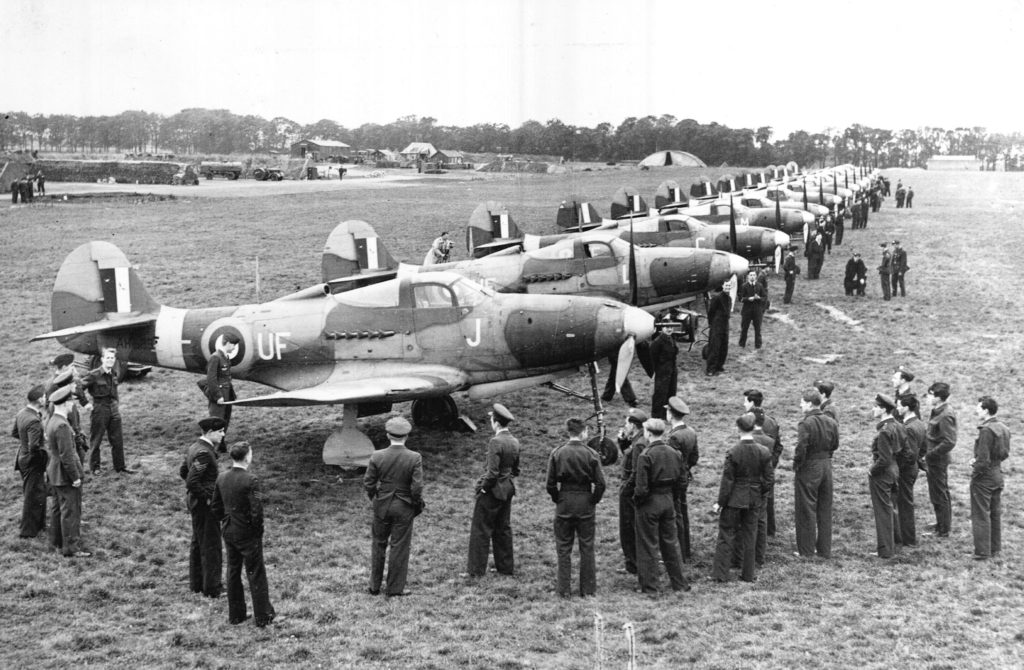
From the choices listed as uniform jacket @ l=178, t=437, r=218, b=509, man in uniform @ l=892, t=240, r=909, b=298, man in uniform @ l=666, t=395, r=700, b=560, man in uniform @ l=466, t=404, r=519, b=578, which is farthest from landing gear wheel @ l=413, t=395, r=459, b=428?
man in uniform @ l=892, t=240, r=909, b=298

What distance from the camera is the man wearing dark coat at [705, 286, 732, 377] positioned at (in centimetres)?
1650

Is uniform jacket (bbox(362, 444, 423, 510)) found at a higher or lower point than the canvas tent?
lower

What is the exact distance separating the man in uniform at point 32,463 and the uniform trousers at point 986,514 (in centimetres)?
956

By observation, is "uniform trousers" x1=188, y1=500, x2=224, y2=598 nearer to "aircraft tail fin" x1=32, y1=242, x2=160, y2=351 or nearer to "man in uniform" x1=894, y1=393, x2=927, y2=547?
"aircraft tail fin" x1=32, y1=242, x2=160, y2=351

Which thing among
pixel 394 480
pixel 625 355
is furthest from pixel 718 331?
pixel 394 480

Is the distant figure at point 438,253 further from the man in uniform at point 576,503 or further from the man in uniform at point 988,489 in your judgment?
the man in uniform at point 988,489

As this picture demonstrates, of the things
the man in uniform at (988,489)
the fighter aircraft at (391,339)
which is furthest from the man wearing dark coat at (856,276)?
the man in uniform at (988,489)

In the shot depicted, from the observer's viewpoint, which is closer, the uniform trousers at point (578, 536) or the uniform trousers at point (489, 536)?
the uniform trousers at point (578, 536)

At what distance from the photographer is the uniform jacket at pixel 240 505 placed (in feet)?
24.2

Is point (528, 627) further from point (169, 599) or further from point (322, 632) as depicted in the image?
point (169, 599)

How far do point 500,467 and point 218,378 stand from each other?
206 inches

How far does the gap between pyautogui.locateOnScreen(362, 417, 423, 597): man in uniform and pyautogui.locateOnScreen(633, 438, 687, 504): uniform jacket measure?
80.1 inches

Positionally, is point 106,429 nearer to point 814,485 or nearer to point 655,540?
point 655,540

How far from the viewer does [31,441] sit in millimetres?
9102
